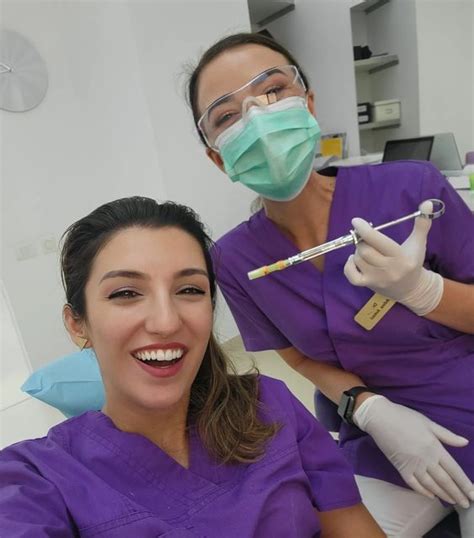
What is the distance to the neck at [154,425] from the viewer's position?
837 mm

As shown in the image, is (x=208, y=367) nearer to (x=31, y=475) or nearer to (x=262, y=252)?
(x=262, y=252)

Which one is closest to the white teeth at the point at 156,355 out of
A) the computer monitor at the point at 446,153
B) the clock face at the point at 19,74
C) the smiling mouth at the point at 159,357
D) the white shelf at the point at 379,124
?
the smiling mouth at the point at 159,357

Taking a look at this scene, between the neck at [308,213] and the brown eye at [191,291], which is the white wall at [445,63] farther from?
the brown eye at [191,291]

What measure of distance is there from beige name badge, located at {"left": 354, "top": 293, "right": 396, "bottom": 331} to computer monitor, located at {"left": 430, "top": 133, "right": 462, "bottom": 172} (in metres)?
2.04

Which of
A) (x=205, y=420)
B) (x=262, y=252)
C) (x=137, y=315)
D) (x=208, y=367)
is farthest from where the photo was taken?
(x=262, y=252)

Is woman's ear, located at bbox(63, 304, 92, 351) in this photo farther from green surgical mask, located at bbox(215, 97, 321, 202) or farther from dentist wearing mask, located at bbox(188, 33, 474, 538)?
green surgical mask, located at bbox(215, 97, 321, 202)

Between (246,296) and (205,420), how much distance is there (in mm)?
391

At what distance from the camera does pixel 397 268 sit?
90cm

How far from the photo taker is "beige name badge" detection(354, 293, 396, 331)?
39.9 inches

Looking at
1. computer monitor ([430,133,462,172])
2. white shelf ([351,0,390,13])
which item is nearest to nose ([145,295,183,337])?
computer monitor ([430,133,462,172])

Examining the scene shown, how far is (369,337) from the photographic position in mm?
1029

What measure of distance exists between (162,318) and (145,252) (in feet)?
0.46

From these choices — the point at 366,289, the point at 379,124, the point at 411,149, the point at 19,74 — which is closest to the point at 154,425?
the point at 366,289

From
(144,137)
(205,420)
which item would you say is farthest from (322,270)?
(144,137)
